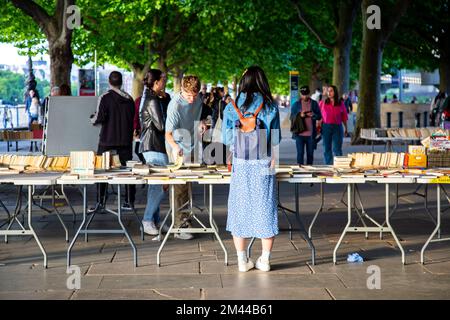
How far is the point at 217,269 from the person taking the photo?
9.53 m

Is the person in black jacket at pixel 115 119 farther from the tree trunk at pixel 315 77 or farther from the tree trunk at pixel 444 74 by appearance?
the tree trunk at pixel 315 77

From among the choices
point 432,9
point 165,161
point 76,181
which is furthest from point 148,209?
point 432,9

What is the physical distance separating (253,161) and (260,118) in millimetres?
422

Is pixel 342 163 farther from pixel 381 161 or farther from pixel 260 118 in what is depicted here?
pixel 260 118

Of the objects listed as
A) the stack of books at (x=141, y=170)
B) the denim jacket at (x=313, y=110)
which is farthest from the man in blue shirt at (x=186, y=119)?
the denim jacket at (x=313, y=110)

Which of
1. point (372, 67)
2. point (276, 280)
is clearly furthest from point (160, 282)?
point (372, 67)

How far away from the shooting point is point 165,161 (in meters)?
11.7

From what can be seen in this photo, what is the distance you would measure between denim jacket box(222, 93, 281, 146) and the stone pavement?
1274 millimetres

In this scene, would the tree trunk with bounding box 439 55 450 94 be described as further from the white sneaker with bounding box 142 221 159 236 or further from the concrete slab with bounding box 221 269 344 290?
the concrete slab with bounding box 221 269 344 290

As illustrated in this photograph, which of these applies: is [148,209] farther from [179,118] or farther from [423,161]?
[423,161]

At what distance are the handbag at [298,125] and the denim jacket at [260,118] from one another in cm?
909

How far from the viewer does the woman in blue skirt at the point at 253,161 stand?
927 cm

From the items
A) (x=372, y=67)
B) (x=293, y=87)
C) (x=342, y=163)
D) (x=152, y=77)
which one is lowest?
(x=342, y=163)

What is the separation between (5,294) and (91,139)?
22.3ft
